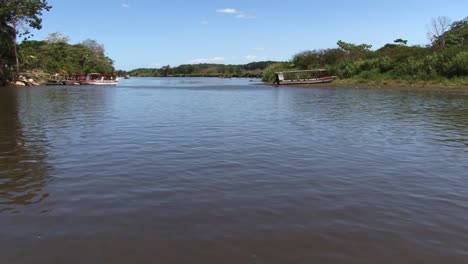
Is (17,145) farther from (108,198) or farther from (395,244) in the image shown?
(395,244)

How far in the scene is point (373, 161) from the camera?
37.5 feet

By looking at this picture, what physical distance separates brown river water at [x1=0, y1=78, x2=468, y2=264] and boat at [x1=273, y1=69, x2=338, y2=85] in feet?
191

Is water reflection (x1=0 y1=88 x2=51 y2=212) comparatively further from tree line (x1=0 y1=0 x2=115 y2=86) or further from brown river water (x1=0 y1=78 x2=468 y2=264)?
tree line (x1=0 y1=0 x2=115 y2=86)

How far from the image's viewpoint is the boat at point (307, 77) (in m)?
72.9

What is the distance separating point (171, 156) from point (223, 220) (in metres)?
5.58

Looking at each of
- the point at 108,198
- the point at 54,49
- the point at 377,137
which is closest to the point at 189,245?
the point at 108,198

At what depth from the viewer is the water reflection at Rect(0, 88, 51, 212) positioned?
25.8 ft

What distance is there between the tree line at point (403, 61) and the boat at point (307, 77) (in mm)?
2101

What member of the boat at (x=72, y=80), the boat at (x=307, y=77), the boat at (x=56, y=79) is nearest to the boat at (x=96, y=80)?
the boat at (x=72, y=80)

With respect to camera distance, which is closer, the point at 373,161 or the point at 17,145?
the point at 373,161

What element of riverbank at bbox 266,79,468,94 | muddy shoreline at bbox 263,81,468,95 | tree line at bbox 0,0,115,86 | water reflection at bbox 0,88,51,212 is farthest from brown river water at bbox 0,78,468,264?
tree line at bbox 0,0,115,86

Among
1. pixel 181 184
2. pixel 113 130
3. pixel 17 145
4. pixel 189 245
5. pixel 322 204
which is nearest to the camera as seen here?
pixel 189 245

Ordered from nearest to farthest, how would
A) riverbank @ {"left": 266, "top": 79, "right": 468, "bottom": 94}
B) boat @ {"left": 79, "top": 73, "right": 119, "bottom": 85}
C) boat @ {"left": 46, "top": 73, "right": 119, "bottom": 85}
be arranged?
riverbank @ {"left": 266, "top": 79, "right": 468, "bottom": 94}
boat @ {"left": 46, "top": 73, "right": 119, "bottom": 85}
boat @ {"left": 79, "top": 73, "right": 119, "bottom": 85}

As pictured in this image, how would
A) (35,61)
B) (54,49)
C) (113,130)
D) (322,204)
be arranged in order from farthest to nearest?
(54,49) → (35,61) → (113,130) → (322,204)
